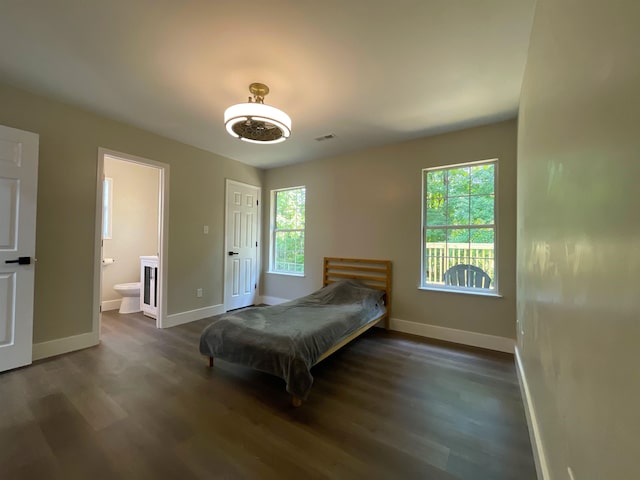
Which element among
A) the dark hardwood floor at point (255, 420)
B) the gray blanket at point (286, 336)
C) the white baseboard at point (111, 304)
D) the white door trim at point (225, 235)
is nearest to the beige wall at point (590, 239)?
the dark hardwood floor at point (255, 420)

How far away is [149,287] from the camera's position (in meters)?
4.09

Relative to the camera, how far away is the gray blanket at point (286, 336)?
1.98 metres

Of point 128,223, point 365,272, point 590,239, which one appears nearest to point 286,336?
point 590,239

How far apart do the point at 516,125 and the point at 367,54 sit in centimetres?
203

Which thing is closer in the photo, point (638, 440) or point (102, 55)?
point (638, 440)

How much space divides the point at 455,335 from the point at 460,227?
1.29m

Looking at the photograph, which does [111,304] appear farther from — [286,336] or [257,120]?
[257,120]

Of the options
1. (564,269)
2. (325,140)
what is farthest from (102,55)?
(564,269)

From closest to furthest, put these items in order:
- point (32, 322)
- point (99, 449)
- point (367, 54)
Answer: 1. point (99, 449)
2. point (367, 54)
3. point (32, 322)

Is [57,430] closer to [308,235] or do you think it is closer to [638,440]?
[638,440]

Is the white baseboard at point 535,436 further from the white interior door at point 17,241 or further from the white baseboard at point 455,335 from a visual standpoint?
the white interior door at point 17,241

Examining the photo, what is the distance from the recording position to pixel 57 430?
1656mm

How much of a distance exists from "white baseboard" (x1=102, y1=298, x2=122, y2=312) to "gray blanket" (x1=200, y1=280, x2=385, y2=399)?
3000 millimetres

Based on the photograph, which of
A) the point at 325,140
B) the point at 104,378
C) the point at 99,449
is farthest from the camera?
the point at 325,140
